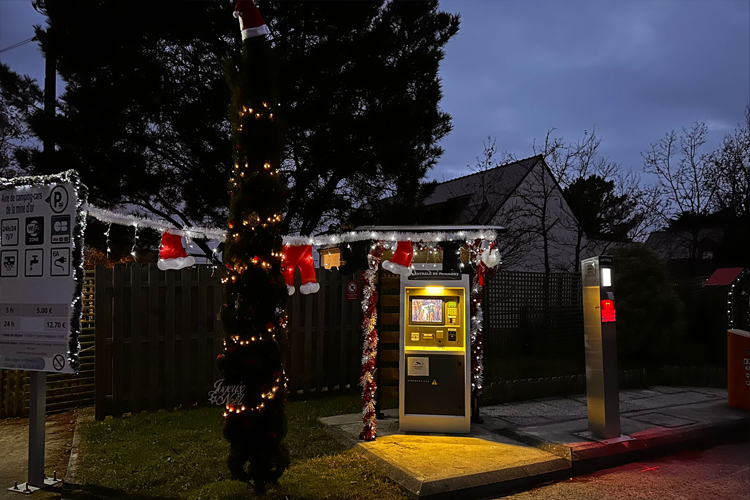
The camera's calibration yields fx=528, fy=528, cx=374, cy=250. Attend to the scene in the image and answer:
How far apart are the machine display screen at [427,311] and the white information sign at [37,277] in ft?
12.4

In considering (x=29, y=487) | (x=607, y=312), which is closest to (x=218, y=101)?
(x=29, y=487)

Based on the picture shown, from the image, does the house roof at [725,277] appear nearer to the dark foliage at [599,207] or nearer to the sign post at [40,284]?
the dark foliage at [599,207]

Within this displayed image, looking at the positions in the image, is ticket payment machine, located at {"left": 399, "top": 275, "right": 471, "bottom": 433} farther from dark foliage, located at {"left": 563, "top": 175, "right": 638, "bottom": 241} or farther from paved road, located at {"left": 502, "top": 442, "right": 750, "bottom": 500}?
dark foliage, located at {"left": 563, "top": 175, "right": 638, "bottom": 241}

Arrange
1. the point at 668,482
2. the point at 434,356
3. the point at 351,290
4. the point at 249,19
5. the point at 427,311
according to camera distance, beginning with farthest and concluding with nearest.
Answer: the point at 351,290 < the point at 427,311 < the point at 434,356 < the point at 668,482 < the point at 249,19

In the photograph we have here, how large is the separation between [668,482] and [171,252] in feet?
18.1

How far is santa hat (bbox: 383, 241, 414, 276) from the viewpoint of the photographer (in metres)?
6.32

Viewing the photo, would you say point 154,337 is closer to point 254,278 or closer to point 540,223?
point 254,278

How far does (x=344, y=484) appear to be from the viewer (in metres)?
4.89

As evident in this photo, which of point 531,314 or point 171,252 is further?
point 531,314

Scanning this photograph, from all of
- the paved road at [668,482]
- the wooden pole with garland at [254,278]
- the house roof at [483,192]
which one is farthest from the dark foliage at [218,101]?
the paved road at [668,482]

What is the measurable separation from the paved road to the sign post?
4319mm

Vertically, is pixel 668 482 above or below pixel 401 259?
below

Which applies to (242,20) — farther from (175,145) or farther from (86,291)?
(175,145)

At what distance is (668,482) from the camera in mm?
5285
